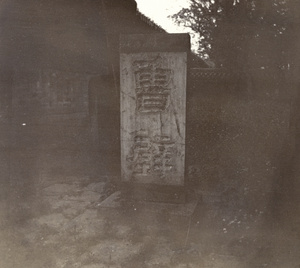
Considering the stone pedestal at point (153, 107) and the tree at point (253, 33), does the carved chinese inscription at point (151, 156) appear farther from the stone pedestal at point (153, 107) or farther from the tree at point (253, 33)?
the tree at point (253, 33)

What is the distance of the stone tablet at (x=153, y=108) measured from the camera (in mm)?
5762

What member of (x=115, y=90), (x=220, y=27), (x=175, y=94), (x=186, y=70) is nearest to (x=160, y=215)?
(x=175, y=94)

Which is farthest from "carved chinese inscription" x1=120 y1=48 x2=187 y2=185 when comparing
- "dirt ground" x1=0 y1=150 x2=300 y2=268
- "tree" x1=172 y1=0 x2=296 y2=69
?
"tree" x1=172 y1=0 x2=296 y2=69

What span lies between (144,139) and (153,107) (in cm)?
62

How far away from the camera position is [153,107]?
5.89 meters

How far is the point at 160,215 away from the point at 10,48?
6619 mm

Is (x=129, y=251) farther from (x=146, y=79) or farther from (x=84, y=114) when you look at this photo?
(x=84, y=114)

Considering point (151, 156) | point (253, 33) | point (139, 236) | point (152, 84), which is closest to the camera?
point (139, 236)

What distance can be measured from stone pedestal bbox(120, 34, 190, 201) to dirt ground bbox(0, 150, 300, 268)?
0.74 metres

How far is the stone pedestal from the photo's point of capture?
5.76 m

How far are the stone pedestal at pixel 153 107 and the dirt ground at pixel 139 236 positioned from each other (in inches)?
29.2

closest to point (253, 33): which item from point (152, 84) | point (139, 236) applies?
point (152, 84)

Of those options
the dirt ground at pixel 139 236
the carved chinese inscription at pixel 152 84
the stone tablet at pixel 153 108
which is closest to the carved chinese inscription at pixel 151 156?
the stone tablet at pixel 153 108

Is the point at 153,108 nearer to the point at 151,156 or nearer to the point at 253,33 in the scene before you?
the point at 151,156
